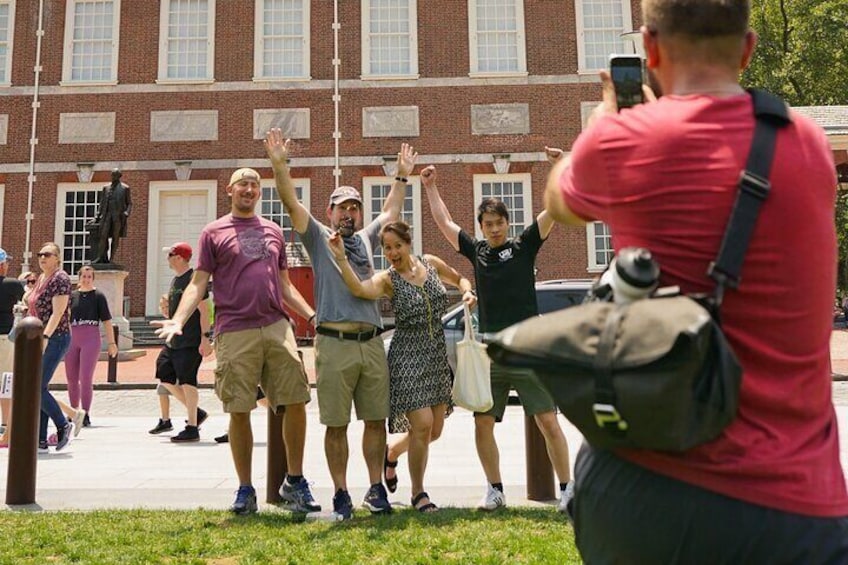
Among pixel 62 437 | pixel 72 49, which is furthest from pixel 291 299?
pixel 72 49

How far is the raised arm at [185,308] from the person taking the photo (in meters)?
4.05

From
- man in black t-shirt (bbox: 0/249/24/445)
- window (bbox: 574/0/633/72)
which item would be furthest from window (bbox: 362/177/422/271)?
man in black t-shirt (bbox: 0/249/24/445)

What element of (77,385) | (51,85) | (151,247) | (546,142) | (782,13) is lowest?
(77,385)

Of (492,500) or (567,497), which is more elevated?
(567,497)

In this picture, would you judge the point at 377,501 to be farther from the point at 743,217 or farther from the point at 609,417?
the point at 743,217

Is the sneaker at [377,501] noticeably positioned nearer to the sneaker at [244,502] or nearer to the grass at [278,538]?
the grass at [278,538]

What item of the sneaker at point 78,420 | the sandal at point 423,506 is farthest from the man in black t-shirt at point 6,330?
the sandal at point 423,506

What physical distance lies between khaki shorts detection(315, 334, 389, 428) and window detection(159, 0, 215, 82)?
1978 cm

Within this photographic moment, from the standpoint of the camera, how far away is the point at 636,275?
139 cm

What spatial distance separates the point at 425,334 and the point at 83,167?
2021 centimetres

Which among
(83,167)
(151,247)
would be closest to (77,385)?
(151,247)

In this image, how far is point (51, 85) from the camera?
22672mm

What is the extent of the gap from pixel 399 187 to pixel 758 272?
4361mm

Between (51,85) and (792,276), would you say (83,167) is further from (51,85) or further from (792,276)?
(792,276)
